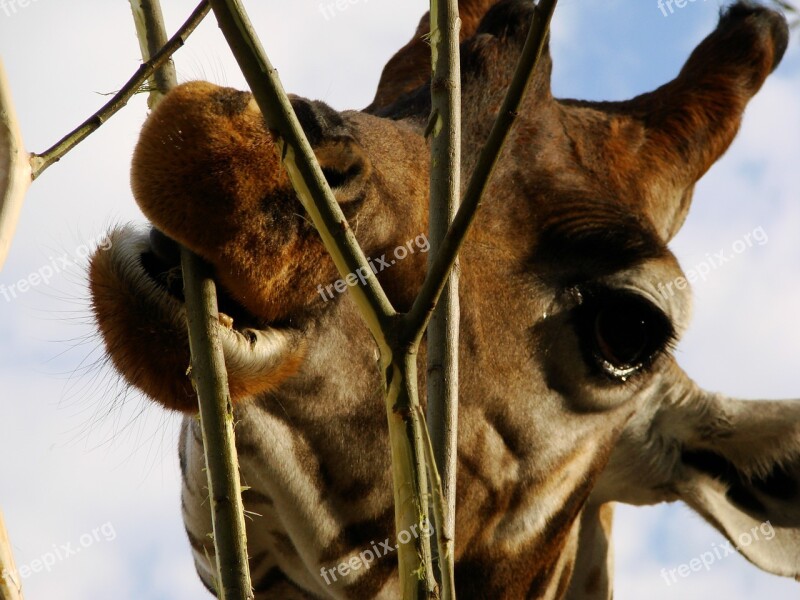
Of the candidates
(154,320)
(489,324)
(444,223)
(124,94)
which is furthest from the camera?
(489,324)

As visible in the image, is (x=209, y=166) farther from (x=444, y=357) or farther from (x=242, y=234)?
(x=444, y=357)

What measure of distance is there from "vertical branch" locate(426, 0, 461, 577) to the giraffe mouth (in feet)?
2.14

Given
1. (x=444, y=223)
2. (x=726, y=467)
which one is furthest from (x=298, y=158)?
(x=726, y=467)

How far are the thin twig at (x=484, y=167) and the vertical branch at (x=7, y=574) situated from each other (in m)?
0.60

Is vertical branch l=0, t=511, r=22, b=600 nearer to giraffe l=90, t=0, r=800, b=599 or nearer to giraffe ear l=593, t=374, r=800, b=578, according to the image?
giraffe l=90, t=0, r=800, b=599

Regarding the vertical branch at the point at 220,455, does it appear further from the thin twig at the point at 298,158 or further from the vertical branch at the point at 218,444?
the thin twig at the point at 298,158

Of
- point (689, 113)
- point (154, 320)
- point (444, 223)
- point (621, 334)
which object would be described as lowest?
point (621, 334)

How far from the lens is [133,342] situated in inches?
85.0

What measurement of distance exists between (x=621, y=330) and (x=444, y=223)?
1.80 metres

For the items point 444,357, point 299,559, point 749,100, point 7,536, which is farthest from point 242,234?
point 749,100

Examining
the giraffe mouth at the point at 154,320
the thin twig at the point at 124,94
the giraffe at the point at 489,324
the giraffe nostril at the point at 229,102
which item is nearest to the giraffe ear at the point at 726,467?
the giraffe at the point at 489,324

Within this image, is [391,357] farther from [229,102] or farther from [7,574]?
[229,102]

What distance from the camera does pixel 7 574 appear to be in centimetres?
121

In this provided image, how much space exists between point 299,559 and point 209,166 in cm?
150
